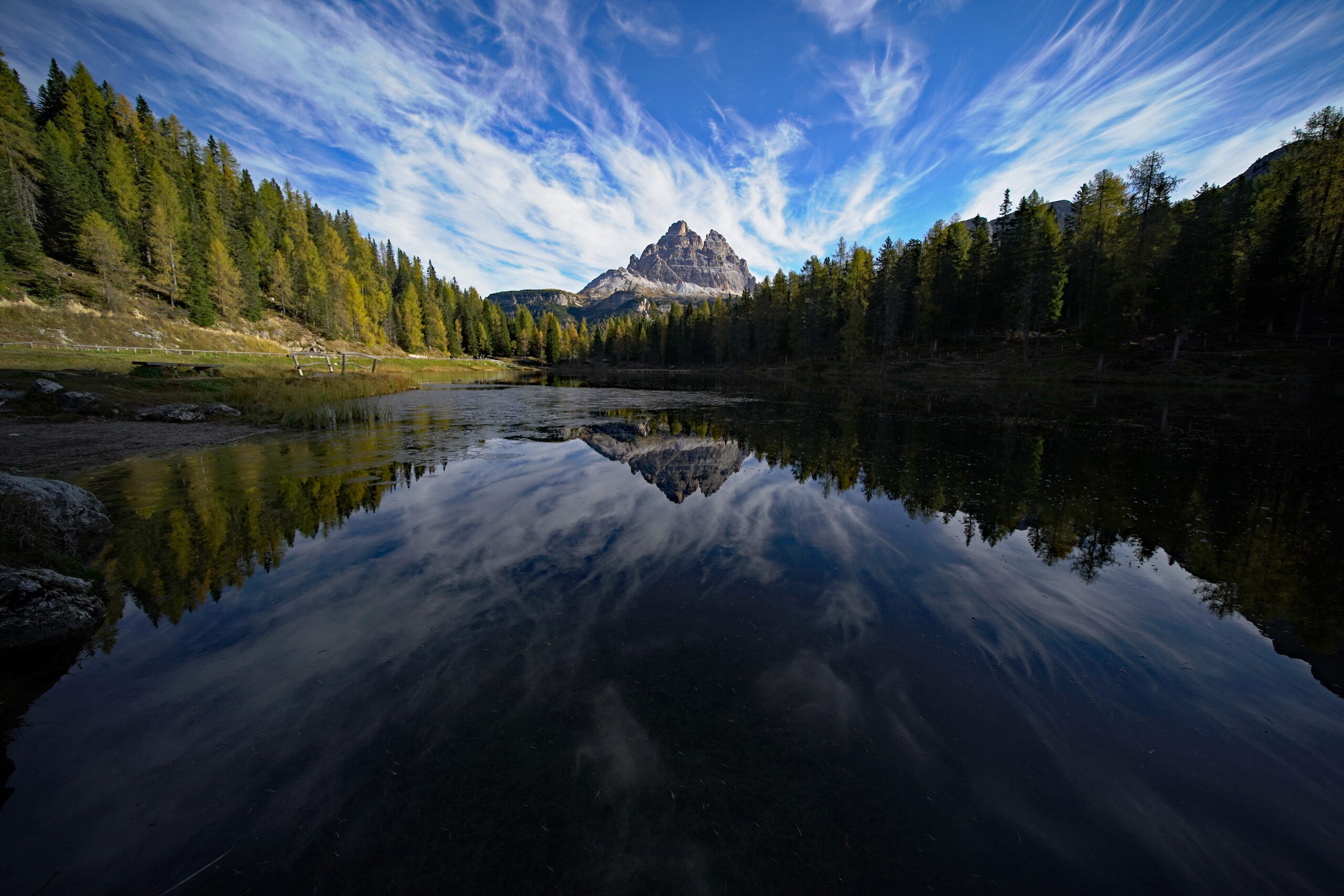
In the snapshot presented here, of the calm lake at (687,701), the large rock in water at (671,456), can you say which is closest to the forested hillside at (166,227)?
the large rock in water at (671,456)

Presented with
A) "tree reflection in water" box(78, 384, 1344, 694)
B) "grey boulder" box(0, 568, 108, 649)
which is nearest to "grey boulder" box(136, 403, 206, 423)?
"tree reflection in water" box(78, 384, 1344, 694)

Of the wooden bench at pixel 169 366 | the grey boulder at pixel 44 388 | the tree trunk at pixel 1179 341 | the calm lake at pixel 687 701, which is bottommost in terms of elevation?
the calm lake at pixel 687 701

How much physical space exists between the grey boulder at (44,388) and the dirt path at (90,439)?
195 cm

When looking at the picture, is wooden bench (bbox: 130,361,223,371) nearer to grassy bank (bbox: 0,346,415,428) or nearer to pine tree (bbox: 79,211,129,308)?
grassy bank (bbox: 0,346,415,428)

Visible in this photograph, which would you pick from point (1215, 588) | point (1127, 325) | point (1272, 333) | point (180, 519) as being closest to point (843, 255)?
point (1127, 325)

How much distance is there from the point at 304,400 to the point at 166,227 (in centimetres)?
5352

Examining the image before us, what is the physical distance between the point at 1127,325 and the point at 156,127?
137m

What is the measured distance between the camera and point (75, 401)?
1900cm

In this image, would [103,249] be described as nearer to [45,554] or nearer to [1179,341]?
[45,554]

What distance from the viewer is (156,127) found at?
74375mm

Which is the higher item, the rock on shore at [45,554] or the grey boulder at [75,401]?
the grey boulder at [75,401]

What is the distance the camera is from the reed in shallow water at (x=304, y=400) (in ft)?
69.5

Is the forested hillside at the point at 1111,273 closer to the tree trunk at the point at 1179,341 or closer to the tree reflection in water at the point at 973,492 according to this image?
the tree trunk at the point at 1179,341

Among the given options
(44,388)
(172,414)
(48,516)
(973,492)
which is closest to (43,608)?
(48,516)
